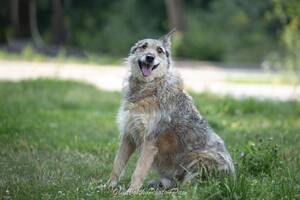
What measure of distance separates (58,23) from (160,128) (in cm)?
3304

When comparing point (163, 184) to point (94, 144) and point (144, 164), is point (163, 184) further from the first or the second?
point (94, 144)

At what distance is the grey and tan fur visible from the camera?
680 centimetres

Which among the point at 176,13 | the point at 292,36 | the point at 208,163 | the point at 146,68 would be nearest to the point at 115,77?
the point at 292,36

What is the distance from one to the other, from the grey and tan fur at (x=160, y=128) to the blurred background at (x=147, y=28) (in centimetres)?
2360

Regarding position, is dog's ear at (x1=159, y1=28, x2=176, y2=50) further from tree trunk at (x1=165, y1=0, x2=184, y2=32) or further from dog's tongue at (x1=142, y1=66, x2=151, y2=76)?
tree trunk at (x1=165, y1=0, x2=184, y2=32)

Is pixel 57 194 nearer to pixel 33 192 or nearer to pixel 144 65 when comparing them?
pixel 33 192

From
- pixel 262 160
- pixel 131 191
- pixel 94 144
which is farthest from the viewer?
pixel 94 144

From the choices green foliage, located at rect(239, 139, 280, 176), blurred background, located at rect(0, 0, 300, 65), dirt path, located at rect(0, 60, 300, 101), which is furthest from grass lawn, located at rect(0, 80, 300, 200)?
blurred background, located at rect(0, 0, 300, 65)

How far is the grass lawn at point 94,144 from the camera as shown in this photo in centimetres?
621

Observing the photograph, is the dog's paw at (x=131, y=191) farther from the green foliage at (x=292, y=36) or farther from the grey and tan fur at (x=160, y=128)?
the green foliage at (x=292, y=36)

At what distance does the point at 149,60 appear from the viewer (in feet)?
22.6

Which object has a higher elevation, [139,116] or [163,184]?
[139,116]

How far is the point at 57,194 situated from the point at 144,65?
1735mm

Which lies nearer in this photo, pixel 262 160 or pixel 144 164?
pixel 144 164
